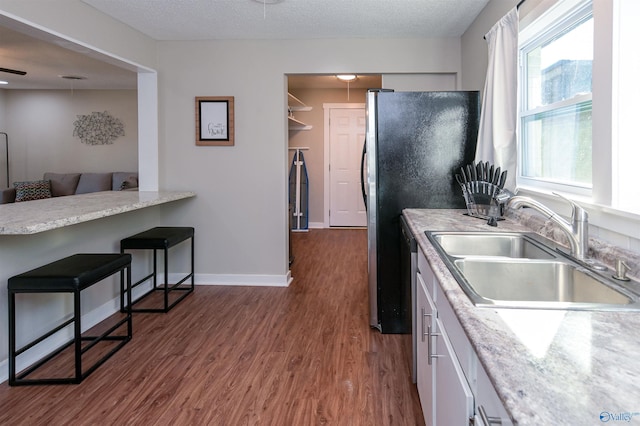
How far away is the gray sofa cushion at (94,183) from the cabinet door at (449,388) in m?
6.75

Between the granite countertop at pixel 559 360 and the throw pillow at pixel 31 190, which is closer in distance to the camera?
the granite countertop at pixel 559 360

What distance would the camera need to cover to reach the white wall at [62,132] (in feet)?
24.7

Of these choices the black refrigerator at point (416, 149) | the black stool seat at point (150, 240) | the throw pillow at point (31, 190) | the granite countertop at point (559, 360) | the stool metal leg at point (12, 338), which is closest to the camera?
the granite countertop at point (559, 360)

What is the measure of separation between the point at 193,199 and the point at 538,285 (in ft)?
11.5

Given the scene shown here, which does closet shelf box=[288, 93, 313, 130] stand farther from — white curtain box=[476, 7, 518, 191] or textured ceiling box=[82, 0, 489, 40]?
white curtain box=[476, 7, 518, 191]

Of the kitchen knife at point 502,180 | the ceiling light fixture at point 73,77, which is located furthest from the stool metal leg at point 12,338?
the ceiling light fixture at point 73,77

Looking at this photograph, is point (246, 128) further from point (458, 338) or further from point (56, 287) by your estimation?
point (458, 338)

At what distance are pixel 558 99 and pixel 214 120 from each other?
119 inches

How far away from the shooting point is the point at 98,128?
7.57m

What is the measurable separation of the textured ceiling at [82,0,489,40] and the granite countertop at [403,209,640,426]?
276cm

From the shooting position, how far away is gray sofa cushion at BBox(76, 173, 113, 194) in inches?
277

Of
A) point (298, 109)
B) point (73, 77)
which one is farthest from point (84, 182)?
point (298, 109)

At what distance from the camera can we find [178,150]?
4.37 meters

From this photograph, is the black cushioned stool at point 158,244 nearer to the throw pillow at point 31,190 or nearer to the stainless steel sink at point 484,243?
the stainless steel sink at point 484,243
